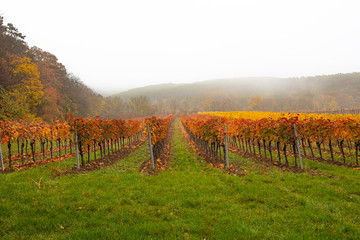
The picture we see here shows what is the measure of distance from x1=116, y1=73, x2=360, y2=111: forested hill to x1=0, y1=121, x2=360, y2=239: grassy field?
78024mm

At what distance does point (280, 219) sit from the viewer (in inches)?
152

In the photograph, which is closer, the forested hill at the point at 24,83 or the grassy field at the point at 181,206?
the grassy field at the point at 181,206

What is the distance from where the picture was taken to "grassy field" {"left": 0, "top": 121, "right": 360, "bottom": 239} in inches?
134

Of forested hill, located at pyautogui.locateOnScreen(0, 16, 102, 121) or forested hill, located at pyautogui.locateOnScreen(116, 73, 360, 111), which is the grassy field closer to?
forested hill, located at pyautogui.locateOnScreen(0, 16, 102, 121)

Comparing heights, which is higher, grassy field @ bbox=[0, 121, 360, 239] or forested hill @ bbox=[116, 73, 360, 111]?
forested hill @ bbox=[116, 73, 360, 111]

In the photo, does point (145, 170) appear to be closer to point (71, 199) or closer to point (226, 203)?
point (71, 199)

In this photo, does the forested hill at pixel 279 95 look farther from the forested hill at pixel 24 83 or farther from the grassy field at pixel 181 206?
the grassy field at pixel 181 206

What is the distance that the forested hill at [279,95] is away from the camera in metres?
76.5

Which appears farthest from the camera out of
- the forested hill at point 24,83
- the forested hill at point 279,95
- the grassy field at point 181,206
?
the forested hill at point 279,95

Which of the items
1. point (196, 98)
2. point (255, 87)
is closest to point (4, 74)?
point (196, 98)

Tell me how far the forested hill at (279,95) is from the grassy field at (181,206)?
256ft

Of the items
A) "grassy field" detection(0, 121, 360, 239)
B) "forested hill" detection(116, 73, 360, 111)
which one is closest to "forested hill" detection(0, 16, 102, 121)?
"grassy field" detection(0, 121, 360, 239)

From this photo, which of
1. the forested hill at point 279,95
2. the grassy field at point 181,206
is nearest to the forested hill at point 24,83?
the grassy field at point 181,206

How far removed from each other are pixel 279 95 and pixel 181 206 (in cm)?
12314
